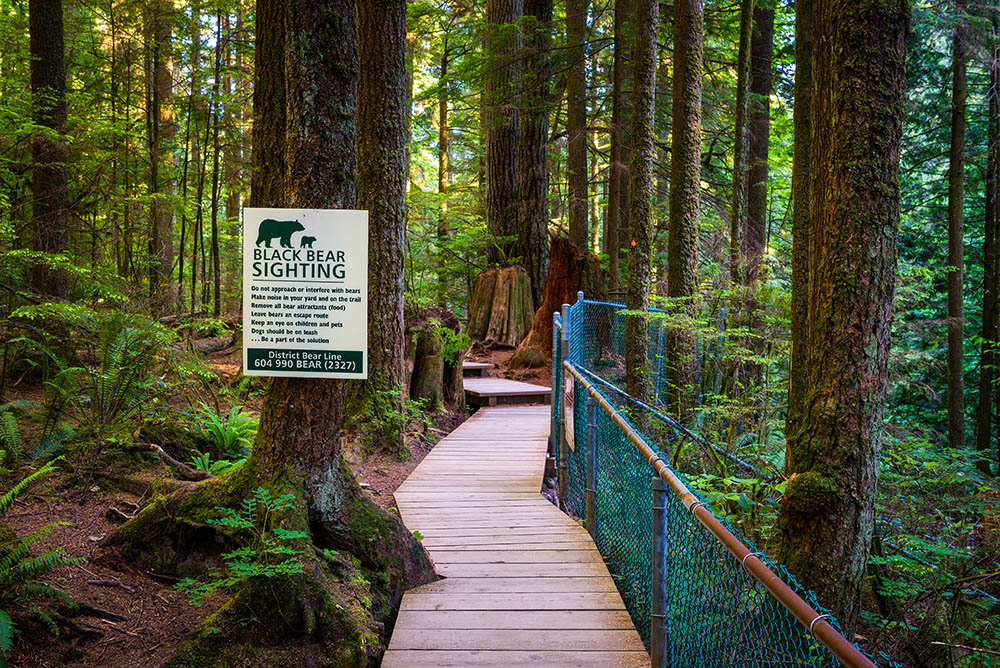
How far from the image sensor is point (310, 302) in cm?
364

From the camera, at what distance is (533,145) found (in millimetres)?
15508

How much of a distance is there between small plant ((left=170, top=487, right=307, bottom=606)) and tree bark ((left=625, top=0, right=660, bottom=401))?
7.18 m

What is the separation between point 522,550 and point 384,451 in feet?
9.47

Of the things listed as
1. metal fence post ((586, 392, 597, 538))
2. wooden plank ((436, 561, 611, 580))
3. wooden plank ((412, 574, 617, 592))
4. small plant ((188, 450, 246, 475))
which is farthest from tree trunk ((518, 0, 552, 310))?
wooden plank ((412, 574, 617, 592))

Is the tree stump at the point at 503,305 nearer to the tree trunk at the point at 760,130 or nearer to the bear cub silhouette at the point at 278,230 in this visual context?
the tree trunk at the point at 760,130

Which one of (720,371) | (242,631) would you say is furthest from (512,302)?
(242,631)

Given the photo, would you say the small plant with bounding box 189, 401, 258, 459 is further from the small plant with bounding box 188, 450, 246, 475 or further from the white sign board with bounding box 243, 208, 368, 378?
the white sign board with bounding box 243, 208, 368, 378

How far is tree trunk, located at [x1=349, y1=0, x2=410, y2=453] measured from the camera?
24.6ft

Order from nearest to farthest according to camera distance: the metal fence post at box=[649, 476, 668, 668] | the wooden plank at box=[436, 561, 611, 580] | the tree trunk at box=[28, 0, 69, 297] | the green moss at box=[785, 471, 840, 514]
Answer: the metal fence post at box=[649, 476, 668, 668], the green moss at box=[785, 471, 840, 514], the wooden plank at box=[436, 561, 611, 580], the tree trunk at box=[28, 0, 69, 297]

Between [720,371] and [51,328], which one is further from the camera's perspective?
[720,371]

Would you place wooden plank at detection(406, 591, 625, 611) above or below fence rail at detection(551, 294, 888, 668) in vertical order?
below

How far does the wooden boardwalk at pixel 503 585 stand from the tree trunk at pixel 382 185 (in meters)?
0.90

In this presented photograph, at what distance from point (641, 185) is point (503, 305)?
5362 mm

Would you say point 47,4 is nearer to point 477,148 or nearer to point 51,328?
point 51,328
